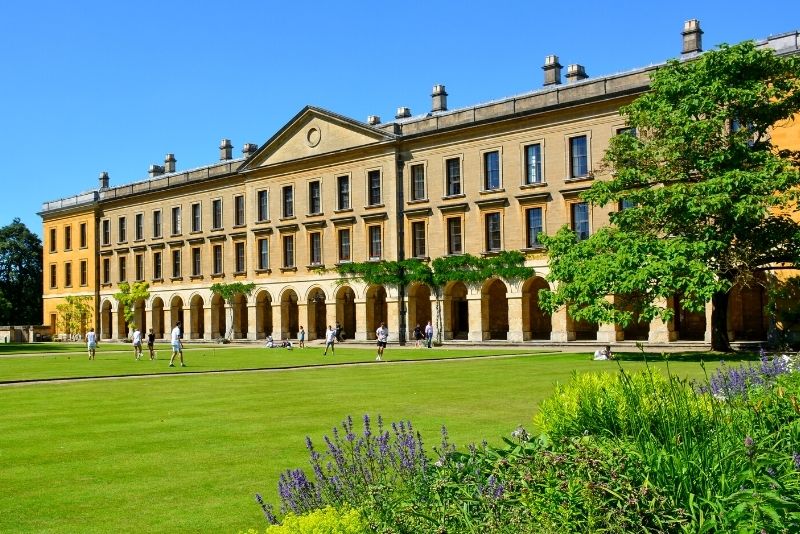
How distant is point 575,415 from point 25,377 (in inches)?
903

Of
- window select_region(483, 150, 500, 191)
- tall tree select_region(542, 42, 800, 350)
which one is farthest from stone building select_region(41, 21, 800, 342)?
tall tree select_region(542, 42, 800, 350)

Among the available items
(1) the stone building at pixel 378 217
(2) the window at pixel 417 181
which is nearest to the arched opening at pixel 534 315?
(1) the stone building at pixel 378 217

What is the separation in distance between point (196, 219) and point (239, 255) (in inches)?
233

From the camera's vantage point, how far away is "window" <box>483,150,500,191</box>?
50.2 meters

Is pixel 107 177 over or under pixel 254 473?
over

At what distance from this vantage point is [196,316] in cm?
6925

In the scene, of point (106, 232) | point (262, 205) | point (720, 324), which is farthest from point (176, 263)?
point (720, 324)

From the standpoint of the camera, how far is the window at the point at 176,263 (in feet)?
229

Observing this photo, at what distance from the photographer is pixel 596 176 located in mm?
45156

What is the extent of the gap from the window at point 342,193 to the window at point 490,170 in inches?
436

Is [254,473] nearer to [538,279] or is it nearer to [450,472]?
[450,472]

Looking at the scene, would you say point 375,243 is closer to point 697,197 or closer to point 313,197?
point 313,197

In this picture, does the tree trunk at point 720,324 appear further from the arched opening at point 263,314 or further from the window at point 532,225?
the arched opening at point 263,314

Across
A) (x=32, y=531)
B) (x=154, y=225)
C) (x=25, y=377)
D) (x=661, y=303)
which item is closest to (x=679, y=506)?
(x=32, y=531)
